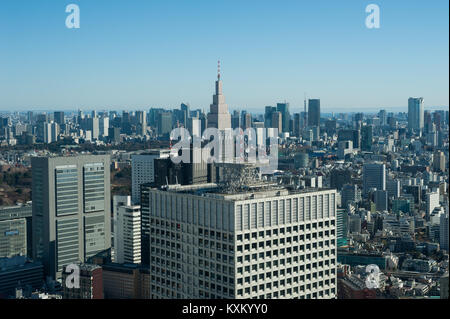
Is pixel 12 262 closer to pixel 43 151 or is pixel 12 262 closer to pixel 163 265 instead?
pixel 163 265

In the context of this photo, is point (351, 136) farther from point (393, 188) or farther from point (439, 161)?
point (393, 188)

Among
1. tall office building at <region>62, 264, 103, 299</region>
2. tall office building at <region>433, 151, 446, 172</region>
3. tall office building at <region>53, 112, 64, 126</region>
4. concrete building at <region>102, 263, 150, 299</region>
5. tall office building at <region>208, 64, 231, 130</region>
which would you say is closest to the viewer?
tall office building at <region>62, 264, 103, 299</region>

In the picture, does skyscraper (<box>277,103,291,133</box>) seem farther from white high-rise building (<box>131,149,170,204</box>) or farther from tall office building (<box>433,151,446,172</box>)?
white high-rise building (<box>131,149,170,204</box>)

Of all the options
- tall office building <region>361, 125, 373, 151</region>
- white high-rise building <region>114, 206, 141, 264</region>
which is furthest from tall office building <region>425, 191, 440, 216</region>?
tall office building <region>361, 125, 373, 151</region>

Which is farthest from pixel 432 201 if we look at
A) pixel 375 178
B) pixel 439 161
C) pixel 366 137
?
pixel 366 137
